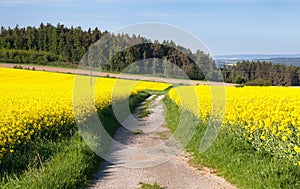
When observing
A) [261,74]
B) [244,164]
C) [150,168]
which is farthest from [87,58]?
[244,164]

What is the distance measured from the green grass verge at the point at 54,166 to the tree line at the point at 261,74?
39722 millimetres

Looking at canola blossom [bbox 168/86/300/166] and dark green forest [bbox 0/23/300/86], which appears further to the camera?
dark green forest [bbox 0/23/300/86]

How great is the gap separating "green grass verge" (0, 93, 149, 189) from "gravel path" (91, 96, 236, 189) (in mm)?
316

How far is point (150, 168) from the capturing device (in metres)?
8.58

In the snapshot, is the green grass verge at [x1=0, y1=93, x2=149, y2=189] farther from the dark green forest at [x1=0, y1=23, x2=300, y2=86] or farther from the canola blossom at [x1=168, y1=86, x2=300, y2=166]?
the dark green forest at [x1=0, y1=23, x2=300, y2=86]

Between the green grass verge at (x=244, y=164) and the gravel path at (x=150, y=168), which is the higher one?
the green grass verge at (x=244, y=164)

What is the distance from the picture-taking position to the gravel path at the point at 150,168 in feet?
24.2

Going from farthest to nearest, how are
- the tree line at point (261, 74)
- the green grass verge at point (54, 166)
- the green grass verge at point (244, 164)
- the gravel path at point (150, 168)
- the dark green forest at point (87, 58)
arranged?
1. the tree line at point (261, 74)
2. the dark green forest at point (87, 58)
3. the gravel path at point (150, 168)
4. the green grass verge at point (54, 166)
5. the green grass verge at point (244, 164)

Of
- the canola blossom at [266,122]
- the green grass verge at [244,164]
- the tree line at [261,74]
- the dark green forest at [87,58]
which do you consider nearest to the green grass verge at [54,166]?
the green grass verge at [244,164]

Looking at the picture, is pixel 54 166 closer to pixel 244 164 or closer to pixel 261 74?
pixel 244 164

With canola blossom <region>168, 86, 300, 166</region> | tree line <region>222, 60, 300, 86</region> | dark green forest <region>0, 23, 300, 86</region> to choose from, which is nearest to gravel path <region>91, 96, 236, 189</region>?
canola blossom <region>168, 86, 300, 166</region>

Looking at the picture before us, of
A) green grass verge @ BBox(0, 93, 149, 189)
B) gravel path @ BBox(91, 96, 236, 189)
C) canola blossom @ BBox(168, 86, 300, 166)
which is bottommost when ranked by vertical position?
gravel path @ BBox(91, 96, 236, 189)

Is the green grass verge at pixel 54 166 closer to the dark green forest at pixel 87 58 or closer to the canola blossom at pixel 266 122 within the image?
the canola blossom at pixel 266 122

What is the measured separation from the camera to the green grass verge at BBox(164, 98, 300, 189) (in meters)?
6.43
